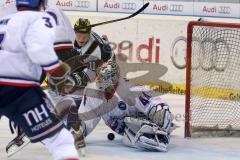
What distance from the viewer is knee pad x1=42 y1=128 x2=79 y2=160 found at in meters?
3.18

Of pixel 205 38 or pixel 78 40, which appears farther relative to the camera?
pixel 205 38

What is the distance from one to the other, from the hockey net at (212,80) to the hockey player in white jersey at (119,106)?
1.54 ft

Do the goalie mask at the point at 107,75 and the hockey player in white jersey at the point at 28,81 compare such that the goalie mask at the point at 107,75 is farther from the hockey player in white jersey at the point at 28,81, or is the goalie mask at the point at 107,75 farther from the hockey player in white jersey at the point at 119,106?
the hockey player in white jersey at the point at 28,81

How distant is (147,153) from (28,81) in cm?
165

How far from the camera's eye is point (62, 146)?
10.5 feet

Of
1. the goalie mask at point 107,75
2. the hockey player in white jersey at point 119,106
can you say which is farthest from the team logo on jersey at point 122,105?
the goalie mask at point 107,75

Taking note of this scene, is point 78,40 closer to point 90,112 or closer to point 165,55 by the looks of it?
point 90,112

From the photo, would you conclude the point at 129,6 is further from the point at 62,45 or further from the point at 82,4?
the point at 62,45

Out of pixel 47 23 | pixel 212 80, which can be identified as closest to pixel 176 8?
pixel 212 80

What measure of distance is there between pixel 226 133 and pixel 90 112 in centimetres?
116

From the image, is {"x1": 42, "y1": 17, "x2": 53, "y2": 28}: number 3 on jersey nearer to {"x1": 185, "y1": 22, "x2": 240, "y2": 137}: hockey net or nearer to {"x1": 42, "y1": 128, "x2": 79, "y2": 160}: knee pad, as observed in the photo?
{"x1": 42, "y1": 128, "x2": 79, "y2": 160}: knee pad

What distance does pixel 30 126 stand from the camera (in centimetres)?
328

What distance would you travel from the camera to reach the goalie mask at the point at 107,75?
16.4 feet

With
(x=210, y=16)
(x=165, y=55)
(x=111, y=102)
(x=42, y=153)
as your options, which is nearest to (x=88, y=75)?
(x=111, y=102)
